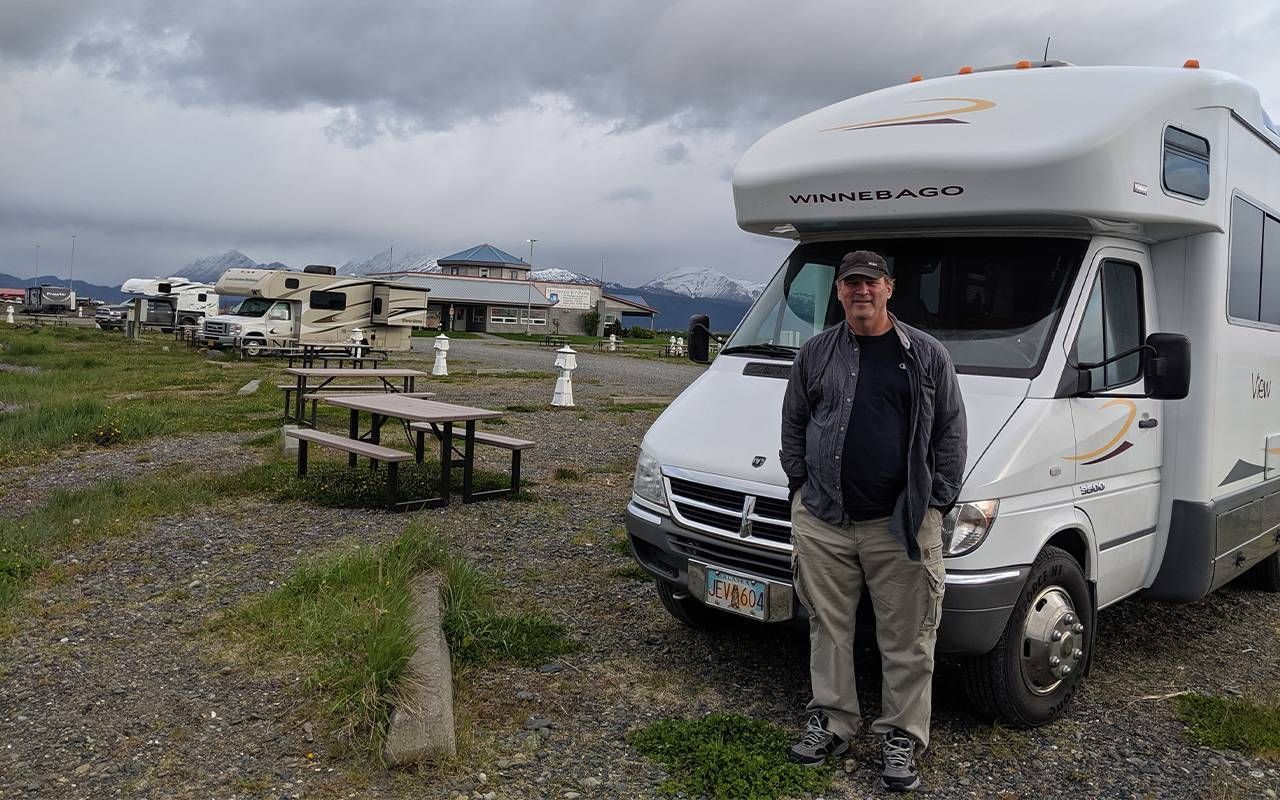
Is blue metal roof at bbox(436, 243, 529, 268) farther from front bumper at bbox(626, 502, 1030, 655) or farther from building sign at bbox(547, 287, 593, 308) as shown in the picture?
front bumper at bbox(626, 502, 1030, 655)

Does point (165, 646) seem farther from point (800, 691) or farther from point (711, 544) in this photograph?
point (800, 691)

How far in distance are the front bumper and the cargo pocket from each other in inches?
6.1

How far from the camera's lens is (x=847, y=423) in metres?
3.75

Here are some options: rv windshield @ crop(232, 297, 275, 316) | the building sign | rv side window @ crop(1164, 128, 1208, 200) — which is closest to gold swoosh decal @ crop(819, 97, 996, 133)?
rv side window @ crop(1164, 128, 1208, 200)

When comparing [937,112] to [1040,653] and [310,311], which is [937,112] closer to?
[1040,653]

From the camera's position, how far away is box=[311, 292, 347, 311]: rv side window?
1296 inches

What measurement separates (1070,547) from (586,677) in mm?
2322

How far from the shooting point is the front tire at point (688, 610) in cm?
528

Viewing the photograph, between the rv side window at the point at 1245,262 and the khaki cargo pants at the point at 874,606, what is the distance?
2755mm

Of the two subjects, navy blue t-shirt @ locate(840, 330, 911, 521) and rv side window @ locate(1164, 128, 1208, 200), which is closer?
navy blue t-shirt @ locate(840, 330, 911, 521)

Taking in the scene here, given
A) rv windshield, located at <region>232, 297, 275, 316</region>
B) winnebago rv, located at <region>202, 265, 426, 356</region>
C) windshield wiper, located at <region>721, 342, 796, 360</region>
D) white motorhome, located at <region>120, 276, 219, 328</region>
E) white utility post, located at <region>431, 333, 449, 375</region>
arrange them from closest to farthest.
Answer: windshield wiper, located at <region>721, 342, 796, 360</region> → white utility post, located at <region>431, 333, 449, 375</region> → winnebago rv, located at <region>202, 265, 426, 356</region> → rv windshield, located at <region>232, 297, 275, 316</region> → white motorhome, located at <region>120, 276, 219, 328</region>

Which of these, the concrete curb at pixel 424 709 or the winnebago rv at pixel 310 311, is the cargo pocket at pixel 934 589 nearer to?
the concrete curb at pixel 424 709

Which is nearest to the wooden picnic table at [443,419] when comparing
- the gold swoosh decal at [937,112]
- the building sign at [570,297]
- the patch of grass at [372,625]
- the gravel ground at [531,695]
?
the gravel ground at [531,695]

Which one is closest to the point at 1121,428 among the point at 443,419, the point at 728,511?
the point at 728,511
